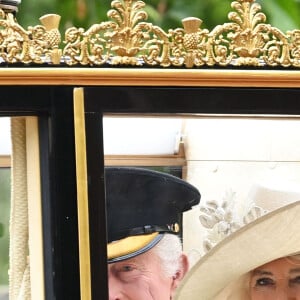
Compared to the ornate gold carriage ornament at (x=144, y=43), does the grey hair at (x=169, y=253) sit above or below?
below

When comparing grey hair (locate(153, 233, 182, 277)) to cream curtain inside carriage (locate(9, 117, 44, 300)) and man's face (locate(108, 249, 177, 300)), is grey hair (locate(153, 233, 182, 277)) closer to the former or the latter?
man's face (locate(108, 249, 177, 300))

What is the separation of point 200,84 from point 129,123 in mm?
123

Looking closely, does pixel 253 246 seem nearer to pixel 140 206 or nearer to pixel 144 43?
pixel 140 206

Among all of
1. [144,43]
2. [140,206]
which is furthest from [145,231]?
[144,43]

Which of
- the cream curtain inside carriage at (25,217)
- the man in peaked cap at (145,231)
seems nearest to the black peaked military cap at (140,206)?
the man in peaked cap at (145,231)

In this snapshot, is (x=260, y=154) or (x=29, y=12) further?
(x=29, y=12)

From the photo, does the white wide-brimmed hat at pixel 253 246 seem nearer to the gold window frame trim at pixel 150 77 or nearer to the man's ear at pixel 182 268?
the man's ear at pixel 182 268

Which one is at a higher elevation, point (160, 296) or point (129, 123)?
point (129, 123)

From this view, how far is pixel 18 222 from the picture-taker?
1988 millimetres

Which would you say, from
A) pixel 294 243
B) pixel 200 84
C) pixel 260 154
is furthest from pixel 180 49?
pixel 294 243

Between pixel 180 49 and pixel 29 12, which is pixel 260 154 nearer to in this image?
pixel 180 49

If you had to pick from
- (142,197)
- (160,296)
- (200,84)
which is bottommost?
(160,296)

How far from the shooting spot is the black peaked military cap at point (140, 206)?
6.35 feet

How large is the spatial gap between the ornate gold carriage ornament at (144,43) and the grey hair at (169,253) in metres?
0.26
